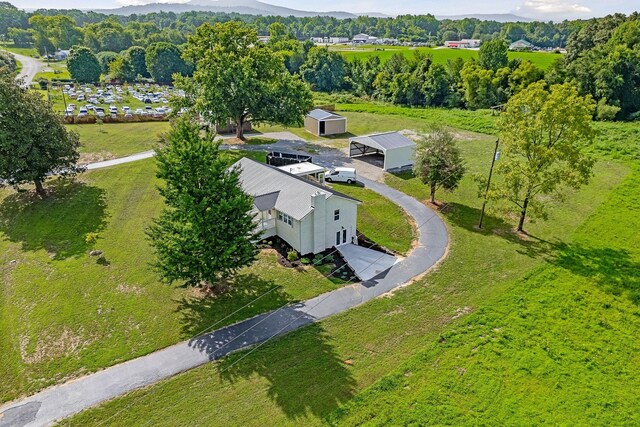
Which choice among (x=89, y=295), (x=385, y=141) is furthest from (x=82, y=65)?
(x=89, y=295)

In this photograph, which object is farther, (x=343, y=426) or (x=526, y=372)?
(x=526, y=372)

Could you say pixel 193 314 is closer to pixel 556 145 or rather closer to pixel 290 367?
pixel 290 367

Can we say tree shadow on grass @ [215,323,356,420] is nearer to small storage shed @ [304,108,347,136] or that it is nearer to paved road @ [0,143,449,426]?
paved road @ [0,143,449,426]

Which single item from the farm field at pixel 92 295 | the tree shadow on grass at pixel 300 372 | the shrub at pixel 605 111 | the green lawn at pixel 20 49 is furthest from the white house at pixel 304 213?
the green lawn at pixel 20 49

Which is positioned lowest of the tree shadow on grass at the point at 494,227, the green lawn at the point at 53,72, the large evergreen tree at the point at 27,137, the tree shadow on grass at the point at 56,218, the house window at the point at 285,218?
the green lawn at the point at 53,72

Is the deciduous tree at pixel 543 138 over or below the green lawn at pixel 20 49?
over

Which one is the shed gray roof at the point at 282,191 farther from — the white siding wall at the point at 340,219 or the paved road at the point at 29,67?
the paved road at the point at 29,67

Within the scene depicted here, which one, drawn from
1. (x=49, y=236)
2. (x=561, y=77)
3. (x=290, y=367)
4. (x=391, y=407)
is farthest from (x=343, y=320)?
(x=561, y=77)
